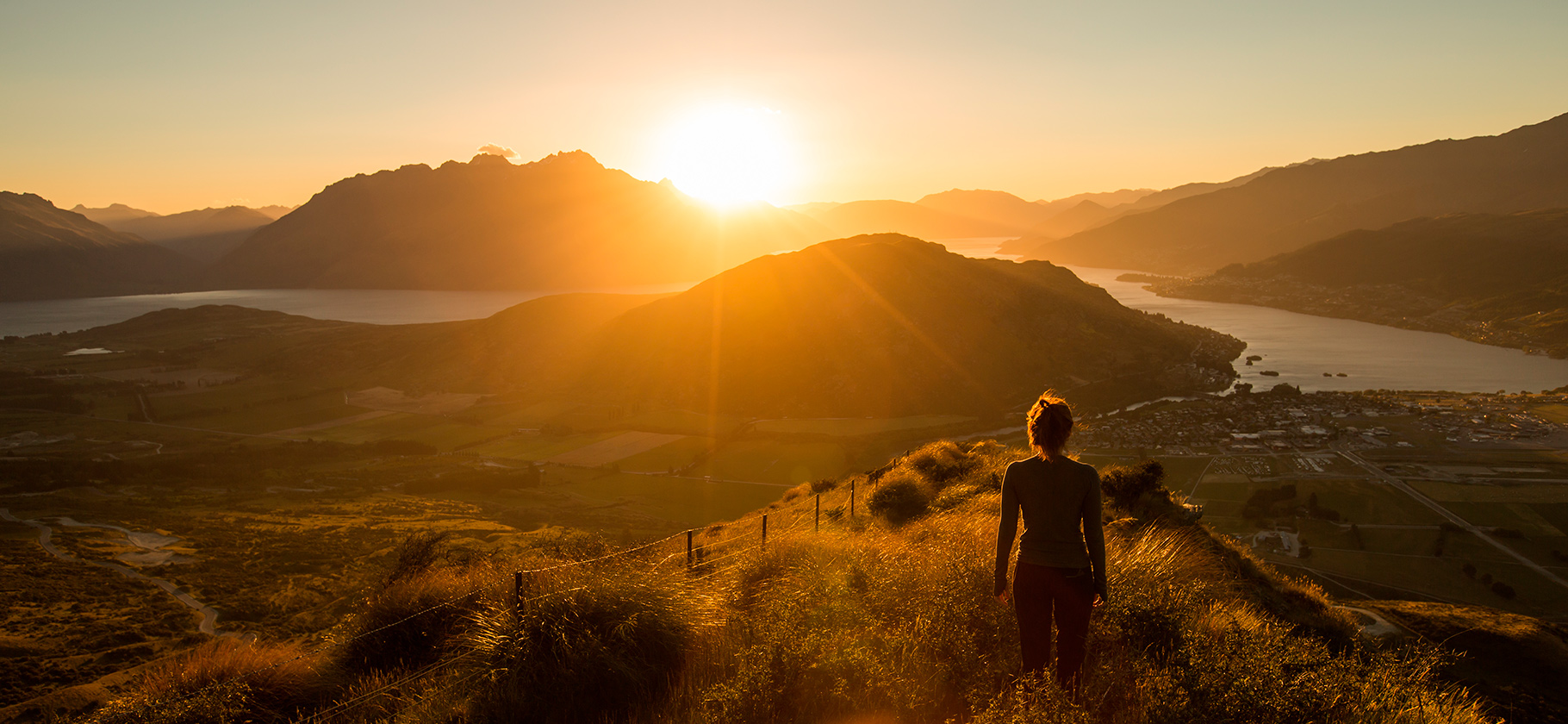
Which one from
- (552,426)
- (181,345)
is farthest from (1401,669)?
(181,345)

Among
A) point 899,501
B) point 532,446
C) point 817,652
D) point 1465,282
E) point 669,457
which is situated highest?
point 1465,282

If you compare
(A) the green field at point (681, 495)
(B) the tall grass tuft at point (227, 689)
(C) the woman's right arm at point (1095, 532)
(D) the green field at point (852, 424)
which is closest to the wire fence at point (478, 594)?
(B) the tall grass tuft at point (227, 689)

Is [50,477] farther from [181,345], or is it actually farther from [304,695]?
[181,345]

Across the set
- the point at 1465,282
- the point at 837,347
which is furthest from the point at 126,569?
the point at 1465,282

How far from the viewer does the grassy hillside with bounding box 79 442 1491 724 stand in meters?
4.83

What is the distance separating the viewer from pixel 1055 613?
5.18m

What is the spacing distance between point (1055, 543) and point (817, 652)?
242 cm

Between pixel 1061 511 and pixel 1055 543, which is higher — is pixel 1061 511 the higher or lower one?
the higher one

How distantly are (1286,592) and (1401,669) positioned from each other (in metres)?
5.59

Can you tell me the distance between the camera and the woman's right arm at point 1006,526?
5.20m

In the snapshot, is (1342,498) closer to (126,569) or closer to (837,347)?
(837,347)

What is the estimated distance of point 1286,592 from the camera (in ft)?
33.4

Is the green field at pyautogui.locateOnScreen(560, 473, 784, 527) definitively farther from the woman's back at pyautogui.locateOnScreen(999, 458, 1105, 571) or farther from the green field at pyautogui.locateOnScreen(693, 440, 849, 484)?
the woman's back at pyautogui.locateOnScreen(999, 458, 1105, 571)

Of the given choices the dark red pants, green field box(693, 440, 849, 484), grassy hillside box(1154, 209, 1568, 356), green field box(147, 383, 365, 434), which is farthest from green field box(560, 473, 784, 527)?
grassy hillside box(1154, 209, 1568, 356)
